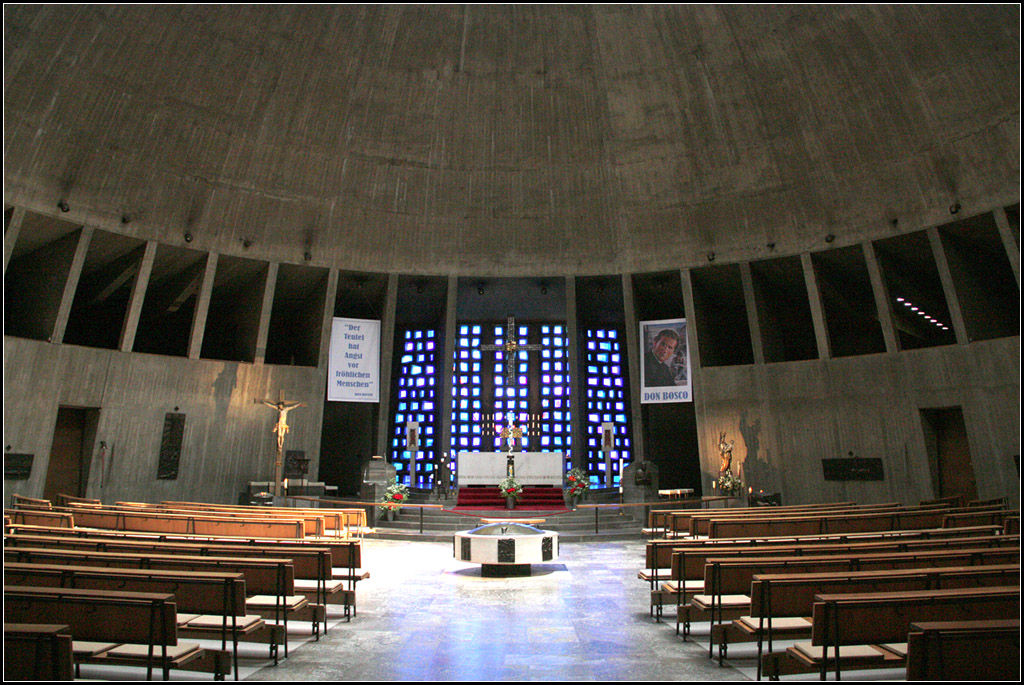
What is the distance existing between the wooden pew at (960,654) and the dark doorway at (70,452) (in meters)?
16.4

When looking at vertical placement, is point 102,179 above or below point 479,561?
above

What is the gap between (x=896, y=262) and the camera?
17.1 meters

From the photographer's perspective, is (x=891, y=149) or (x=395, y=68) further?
(x=395, y=68)

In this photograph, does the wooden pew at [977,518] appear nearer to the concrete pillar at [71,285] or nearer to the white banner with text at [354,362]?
the white banner with text at [354,362]

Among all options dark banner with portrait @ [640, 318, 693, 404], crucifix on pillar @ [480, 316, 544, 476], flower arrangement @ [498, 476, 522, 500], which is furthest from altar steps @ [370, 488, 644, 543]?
dark banner with portrait @ [640, 318, 693, 404]

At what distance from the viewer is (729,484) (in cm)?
1569

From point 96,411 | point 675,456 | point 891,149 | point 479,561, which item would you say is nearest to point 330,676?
point 479,561

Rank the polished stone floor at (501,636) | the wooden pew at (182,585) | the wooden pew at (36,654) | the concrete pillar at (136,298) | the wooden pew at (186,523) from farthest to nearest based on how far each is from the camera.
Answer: the concrete pillar at (136,298) → the wooden pew at (186,523) → the polished stone floor at (501,636) → the wooden pew at (182,585) → the wooden pew at (36,654)

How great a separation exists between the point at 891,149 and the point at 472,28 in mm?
9618

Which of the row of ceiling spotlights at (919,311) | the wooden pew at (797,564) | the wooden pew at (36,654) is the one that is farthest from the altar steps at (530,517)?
the row of ceiling spotlights at (919,311)

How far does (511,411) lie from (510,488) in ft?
21.5

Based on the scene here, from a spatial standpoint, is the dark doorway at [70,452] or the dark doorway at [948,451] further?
the dark doorway at [70,452]

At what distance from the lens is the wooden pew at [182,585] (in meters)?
4.05

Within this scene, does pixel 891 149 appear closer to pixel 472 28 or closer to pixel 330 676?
pixel 472 28
